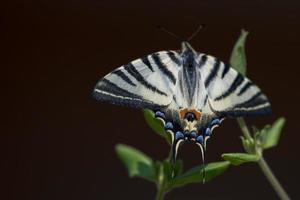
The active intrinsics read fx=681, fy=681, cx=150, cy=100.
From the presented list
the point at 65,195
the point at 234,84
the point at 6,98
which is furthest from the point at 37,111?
the point at 234,84

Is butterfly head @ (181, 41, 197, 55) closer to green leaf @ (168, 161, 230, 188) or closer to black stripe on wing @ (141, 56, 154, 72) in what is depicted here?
black stripe on wing @ (141, 56, 154, 72)

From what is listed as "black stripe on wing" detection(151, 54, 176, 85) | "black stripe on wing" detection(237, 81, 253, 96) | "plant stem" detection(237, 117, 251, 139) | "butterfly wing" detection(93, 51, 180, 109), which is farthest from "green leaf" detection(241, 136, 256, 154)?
"black stripe on wing" detection(151, 54, 176, 85)

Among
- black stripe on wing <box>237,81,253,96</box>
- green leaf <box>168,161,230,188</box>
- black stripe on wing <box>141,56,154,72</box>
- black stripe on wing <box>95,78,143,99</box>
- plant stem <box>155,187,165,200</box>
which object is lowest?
plant stem <box>155,187,165,200</box>

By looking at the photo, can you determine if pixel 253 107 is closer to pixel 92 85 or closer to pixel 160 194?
pixel 160 194

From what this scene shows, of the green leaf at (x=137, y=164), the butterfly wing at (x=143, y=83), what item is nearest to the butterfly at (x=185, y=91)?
the butterfly wing at (x=143, y=83)

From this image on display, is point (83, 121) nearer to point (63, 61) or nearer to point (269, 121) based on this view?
point (63, 61)

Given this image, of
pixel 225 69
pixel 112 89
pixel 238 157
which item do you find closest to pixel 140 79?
pixel 112 89
